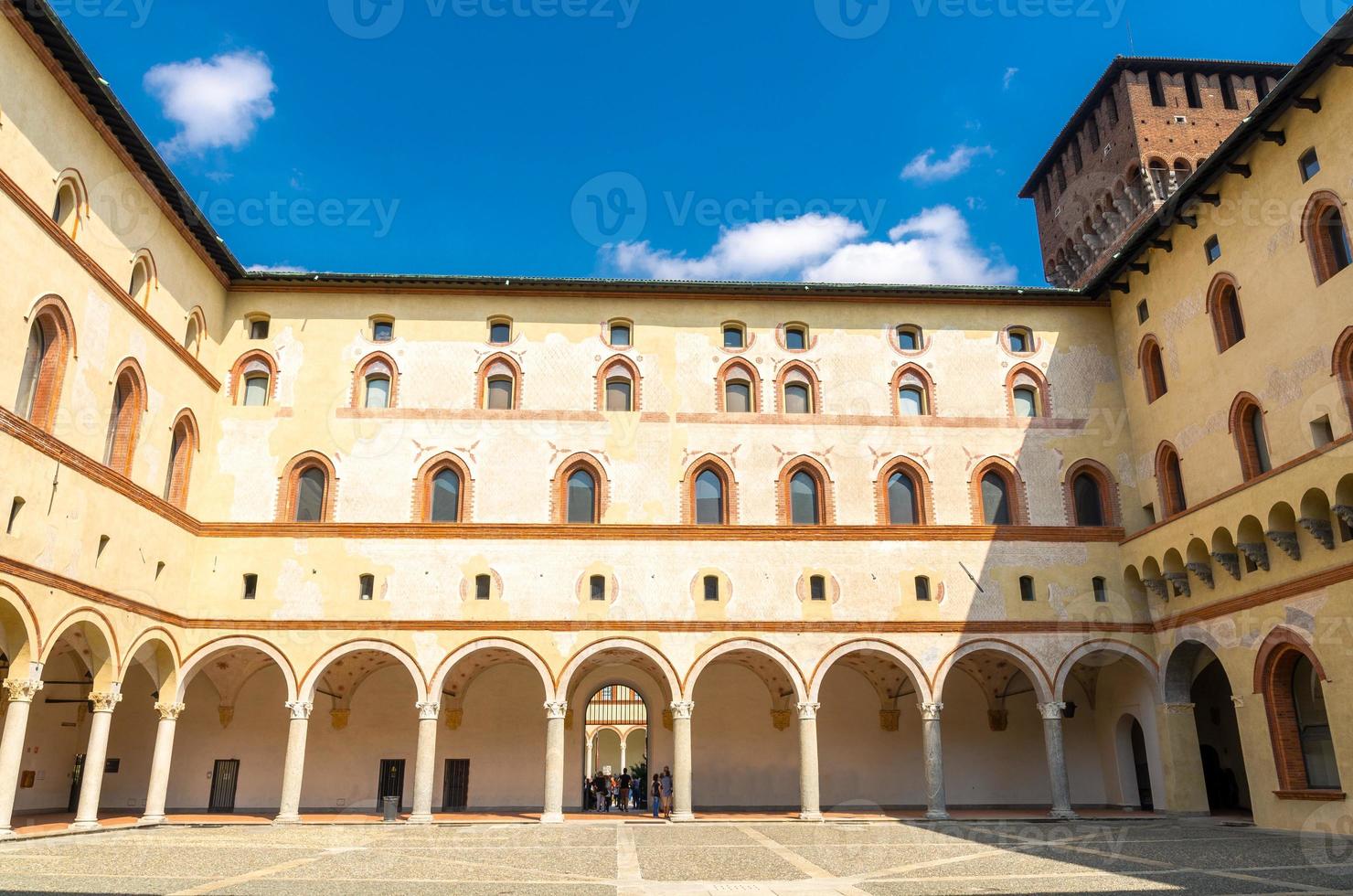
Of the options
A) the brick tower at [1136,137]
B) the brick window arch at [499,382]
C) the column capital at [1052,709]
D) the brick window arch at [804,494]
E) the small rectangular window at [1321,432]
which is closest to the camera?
the small rectangular window at [1321,432]

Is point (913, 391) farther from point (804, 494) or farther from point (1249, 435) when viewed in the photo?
point (1249, 435)

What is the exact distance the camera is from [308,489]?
26.3 meters

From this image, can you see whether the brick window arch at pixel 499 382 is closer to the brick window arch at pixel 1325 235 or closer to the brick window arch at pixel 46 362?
the brick window arch at pixel 46 362

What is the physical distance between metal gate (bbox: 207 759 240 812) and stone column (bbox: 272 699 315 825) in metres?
4.06

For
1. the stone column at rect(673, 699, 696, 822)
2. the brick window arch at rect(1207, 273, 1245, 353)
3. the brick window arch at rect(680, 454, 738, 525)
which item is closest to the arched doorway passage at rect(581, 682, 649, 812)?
the stone column at rect(673, 699, 696, 822)

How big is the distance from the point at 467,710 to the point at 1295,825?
19.8 meters

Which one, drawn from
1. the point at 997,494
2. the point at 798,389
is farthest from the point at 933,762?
the point at 798,389

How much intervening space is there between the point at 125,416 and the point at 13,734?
7033mm

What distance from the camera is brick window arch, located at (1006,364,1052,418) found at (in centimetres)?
2793

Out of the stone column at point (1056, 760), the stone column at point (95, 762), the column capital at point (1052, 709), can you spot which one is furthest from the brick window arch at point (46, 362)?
the stone column at point (1056, 760)

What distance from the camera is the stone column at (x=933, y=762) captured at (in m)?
24.5

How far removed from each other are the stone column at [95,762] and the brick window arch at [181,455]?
15.9 ft

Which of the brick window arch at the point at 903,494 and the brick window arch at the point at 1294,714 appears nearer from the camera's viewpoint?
the brick window arch at the point at 1294,714

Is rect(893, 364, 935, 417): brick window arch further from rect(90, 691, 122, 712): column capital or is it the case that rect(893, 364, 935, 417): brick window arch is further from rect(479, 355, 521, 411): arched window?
rect(90, 691, 122, 712): column capital
